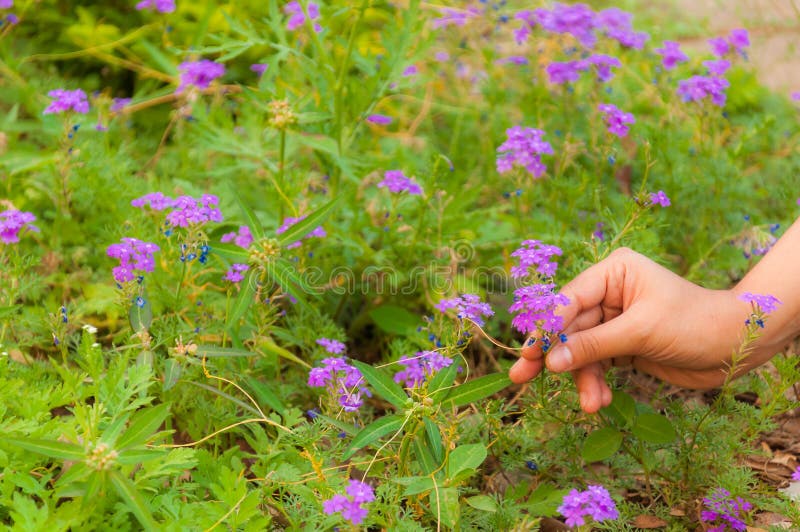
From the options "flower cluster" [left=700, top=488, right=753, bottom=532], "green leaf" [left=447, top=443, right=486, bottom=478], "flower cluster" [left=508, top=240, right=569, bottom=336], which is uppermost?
"flower cluster" [left=508, top=240, right=569, bottom=336]

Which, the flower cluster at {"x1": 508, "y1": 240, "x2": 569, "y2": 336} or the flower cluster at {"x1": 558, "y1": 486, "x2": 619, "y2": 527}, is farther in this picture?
the flower cluster at {"x1": 508, "y1": 240, "x2": 569, "y2": 336}

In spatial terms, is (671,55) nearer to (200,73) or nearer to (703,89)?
(703,89)

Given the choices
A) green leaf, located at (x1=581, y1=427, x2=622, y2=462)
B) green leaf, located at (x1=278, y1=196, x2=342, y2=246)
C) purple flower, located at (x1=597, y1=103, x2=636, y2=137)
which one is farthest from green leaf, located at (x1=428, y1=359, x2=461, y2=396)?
purple flower, located at (x1=597, y1=103, x2=636, y2=137)

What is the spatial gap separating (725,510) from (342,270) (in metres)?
1.60

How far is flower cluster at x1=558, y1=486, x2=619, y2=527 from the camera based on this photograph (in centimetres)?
193

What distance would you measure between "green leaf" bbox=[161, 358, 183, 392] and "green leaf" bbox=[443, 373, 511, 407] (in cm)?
74

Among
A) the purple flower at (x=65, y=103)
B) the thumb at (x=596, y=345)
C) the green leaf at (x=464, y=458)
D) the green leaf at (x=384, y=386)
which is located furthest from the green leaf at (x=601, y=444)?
the purple flower at (x=65, y=103)

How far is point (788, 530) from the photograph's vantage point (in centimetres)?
226

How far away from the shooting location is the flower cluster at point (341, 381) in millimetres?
2398

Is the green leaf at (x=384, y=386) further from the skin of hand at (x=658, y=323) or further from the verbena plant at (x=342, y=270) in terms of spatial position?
the skin of hand at (x=658, y=323)

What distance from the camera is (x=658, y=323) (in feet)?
7.48

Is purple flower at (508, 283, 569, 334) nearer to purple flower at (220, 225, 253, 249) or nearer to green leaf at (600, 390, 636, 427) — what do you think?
green leaf at (600, 390, 636, 427)

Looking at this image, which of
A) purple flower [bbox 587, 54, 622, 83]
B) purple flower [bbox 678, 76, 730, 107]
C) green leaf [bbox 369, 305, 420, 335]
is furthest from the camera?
purple flower [bbox 587, 54, 622, 83]

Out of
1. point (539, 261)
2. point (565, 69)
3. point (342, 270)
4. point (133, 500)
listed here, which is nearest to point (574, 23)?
point (565, 69)
